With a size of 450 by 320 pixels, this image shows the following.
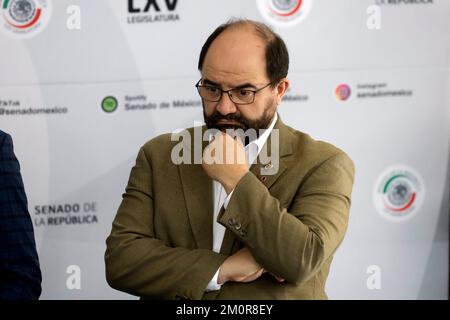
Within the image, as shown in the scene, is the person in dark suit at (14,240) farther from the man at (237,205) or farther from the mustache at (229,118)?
the mustache at (229,118)

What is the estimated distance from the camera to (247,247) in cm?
244

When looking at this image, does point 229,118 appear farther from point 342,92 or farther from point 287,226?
point 342,92

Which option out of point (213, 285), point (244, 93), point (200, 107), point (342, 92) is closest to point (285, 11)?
point (342, 92)

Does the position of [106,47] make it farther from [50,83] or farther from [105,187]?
[105,187]

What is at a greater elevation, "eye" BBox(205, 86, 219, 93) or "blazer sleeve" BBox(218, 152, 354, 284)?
"eye" BBox(205, 86, 219, 93)

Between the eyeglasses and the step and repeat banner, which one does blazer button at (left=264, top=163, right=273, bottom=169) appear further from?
the step and repeat banner

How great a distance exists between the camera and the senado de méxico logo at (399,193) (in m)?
3.45

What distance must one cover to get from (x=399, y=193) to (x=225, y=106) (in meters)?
1.37

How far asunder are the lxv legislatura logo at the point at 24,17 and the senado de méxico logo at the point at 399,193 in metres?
1.98

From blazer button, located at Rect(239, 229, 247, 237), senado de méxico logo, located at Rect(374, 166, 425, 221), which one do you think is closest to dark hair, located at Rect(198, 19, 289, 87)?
Result: blazer button, located at Rect(239, 229, 247, 237)

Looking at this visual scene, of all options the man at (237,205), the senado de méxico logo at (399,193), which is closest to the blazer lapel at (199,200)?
the man at (237,205)

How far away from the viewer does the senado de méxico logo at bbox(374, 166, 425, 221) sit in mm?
3449

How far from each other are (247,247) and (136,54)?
149cm
